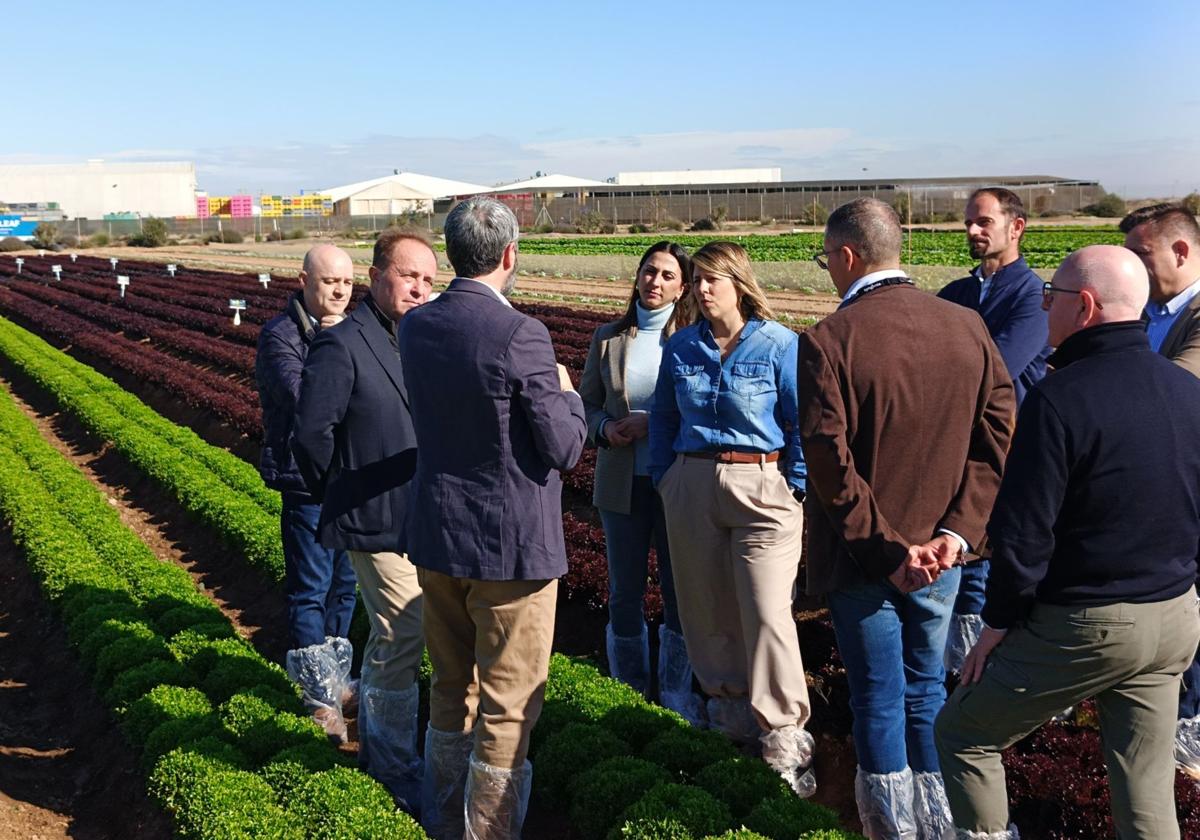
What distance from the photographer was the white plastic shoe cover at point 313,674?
5.27m

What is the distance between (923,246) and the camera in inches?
1719

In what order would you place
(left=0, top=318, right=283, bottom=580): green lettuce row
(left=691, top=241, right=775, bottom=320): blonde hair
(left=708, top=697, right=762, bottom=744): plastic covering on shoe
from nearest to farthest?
(left=691, top=241, right=775, bottom=320): blonde hair < (left=708, top=697, right=762, bottom=744): plastic covering on shoe < (left=0, top=318, right=283, bottom=580): green lettuce row

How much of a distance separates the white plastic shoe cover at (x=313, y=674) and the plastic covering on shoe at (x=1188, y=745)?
355 cm

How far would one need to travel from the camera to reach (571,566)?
22.5 ft

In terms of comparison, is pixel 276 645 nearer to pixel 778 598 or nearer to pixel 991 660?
pixel 778 598

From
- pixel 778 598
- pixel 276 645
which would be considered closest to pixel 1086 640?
pixel 778 598

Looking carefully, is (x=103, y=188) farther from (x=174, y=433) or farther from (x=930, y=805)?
(x=930, y=805)

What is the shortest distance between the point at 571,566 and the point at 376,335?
2.87 m

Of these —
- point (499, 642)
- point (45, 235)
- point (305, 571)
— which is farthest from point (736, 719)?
point (45, 235)

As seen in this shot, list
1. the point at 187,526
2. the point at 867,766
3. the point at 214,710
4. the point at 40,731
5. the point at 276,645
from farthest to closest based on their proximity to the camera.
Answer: the point at 187,526 < the point at 276,645 < the point at 40,731 < the point at 214,710 < the point at 867,766

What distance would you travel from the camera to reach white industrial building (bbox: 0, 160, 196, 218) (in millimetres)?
94125

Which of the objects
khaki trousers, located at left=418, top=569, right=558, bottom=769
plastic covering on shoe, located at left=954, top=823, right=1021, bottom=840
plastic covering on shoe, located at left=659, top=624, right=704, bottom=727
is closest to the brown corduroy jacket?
plastic covering on shoe, located at left=954, top=823, right=1021, bottom=840

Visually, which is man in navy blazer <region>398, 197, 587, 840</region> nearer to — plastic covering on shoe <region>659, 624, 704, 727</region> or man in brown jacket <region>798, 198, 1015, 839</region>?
man in brown jacket <region>798, 198, 1015, 839</region>

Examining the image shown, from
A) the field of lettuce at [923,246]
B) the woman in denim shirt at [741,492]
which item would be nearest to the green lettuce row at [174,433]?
the woman in denim shirt at [741,492]
